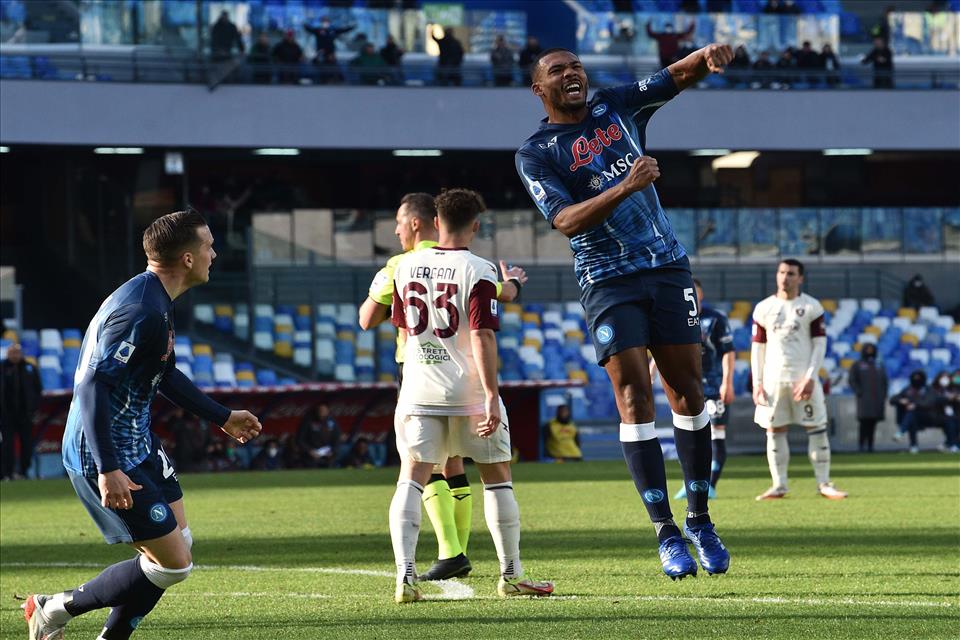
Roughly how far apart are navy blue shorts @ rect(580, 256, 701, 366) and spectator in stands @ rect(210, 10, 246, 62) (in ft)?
74.1

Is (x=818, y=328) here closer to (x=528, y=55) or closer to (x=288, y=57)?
(x=528, y=55)

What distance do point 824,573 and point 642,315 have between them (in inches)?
112

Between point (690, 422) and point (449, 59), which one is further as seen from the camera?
point (449, 59)

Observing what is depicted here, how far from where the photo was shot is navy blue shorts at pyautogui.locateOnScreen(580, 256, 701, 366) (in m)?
6.41

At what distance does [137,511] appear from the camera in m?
5.64

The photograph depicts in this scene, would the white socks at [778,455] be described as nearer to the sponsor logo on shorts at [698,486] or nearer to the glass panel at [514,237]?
the sponsor logo on shorts at [698,486]

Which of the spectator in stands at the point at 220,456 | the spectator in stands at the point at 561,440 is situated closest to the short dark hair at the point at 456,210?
the spectator in stands at the point at 220,456

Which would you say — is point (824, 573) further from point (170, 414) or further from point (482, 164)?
point (482, 164)

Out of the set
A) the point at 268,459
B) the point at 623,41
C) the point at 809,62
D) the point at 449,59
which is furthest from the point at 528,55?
the point at 268,459

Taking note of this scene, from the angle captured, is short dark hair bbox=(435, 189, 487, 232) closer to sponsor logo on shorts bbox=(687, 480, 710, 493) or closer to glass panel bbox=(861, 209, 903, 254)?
sponsor logo on shorts bbox=(687, 480, 710, 493)

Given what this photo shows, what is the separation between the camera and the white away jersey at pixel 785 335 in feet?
48.1

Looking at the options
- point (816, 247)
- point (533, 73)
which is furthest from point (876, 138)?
point (533, 73)

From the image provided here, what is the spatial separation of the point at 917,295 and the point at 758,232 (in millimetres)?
3415

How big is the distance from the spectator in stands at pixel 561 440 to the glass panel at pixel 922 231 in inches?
440
